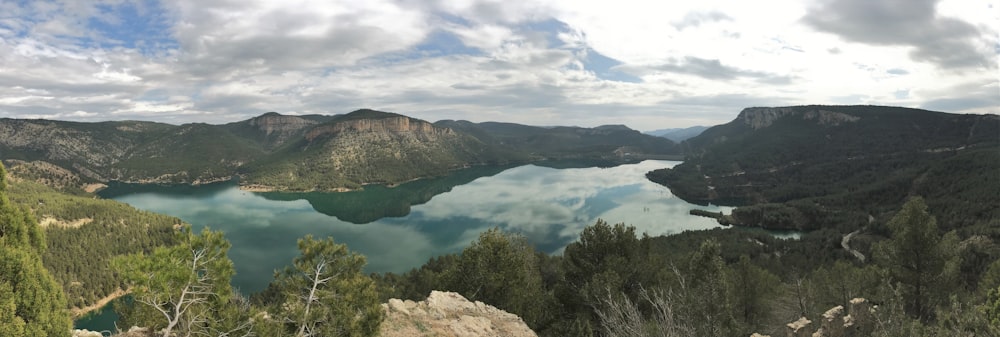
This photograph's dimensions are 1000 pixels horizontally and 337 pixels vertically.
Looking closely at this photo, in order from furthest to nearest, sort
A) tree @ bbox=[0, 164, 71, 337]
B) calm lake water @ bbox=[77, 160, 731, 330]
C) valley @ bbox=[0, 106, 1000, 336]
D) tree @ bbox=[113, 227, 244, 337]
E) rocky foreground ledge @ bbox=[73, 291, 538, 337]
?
calm lake water @ bbox=[77, 160, 731, 330] → valley @ bbox=[0, 106, 1000, 336] → rocky foreground ledge @ bbox=[73, 291, 538, 337] → tree @ bbox=[113, 227, 244, 337] → tree @ bbox=[0, 164, 71, 337]

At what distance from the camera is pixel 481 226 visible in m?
110

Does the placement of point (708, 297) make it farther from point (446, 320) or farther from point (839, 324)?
point (446, 320)

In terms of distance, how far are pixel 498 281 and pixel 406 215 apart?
4273 inches

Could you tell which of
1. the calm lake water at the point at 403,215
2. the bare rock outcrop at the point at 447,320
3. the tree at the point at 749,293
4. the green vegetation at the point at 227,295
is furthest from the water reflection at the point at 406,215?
the green vegetation at the point at 227,295

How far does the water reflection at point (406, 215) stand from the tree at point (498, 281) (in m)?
54.7

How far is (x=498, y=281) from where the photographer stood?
2644 centimetres

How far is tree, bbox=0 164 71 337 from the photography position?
30.6 ft

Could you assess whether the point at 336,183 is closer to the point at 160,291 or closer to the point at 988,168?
the point at 160,291

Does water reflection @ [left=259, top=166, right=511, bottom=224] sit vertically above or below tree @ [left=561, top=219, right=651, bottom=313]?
below

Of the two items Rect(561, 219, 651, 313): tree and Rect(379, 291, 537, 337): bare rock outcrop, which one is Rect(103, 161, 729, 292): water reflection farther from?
Rect(379, 291, 537, 337): bare rock outcrop

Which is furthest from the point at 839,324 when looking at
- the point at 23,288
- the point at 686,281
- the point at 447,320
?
the point at 23,288

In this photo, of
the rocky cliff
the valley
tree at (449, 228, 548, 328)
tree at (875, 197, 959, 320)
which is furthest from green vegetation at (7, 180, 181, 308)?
tree at (875, 197, 959, 320)

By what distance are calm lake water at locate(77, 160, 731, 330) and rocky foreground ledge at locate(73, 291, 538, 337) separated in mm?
57942

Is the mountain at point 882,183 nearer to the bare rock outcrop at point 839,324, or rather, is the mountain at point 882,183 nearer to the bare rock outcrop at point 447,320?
the bare rock outcrop at point 839,324
